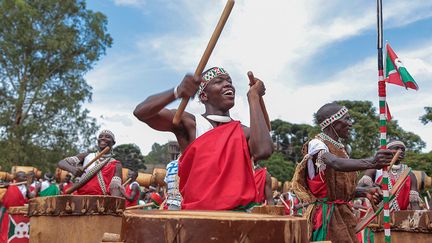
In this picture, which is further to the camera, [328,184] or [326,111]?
[326,111]

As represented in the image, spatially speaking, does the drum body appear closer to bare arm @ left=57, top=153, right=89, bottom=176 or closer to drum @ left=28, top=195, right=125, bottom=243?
bare arm @ left=57, top=153, right=89, bottom=176

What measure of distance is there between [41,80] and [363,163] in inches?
1129

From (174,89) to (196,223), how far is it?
1031mm

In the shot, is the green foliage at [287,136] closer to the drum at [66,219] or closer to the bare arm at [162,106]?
the drum at [66,219]

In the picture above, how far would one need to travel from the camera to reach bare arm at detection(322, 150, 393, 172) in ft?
14.2

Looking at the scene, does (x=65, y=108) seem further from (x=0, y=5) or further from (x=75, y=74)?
(x=0, y=5)

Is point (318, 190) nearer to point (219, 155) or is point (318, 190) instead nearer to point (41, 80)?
point (219, 155)

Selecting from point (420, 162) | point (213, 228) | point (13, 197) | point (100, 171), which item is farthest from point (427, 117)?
point (213, 228)

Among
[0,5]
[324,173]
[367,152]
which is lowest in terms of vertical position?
[324,173]

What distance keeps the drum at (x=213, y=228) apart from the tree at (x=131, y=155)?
57035 mm

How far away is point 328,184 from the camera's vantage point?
4883mm

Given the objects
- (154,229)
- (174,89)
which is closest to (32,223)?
A: (174,89)

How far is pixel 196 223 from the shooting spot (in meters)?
2.34

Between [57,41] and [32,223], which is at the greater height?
[57,41]
